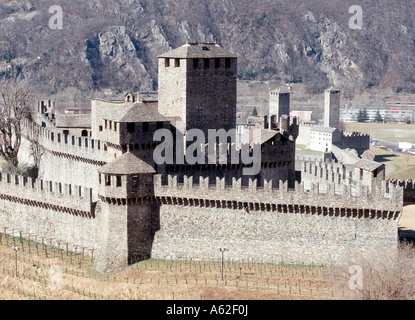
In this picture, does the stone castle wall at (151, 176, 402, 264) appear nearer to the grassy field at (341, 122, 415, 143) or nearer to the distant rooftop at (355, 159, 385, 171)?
the distant rooftop at (355, 159, 385, 171)

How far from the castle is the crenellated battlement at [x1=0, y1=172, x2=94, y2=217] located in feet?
0.29

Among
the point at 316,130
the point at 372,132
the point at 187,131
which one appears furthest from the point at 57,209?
the point at 372,132

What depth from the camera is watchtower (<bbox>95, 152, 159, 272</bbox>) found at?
62375mm

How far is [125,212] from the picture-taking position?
62750 millimetres

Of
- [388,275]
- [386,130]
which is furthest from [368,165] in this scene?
[386,130]

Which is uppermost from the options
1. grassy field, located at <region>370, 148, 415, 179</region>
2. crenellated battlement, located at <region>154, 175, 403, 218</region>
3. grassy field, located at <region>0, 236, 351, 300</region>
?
crenellated battlement, located at <region>154, 175, 403, 218</region>

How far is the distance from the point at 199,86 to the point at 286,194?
39.5 ft

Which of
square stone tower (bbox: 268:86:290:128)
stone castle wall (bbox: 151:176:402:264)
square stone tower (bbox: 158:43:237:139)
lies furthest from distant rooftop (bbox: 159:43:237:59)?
square stone tower (bbox: 268:86:290:128)

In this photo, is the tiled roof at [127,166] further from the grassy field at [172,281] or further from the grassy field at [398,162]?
the grassy field at [398,162]

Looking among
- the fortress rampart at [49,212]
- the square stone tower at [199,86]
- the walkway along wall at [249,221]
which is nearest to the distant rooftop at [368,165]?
the walkway along wall at [249,221]

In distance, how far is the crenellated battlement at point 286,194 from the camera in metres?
59.2

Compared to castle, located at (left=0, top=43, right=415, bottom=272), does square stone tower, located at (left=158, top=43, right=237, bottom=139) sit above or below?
above

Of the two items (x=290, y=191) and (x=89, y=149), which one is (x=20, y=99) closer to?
(x=89, y=149)

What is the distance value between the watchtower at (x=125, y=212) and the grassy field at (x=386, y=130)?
4284 inches
